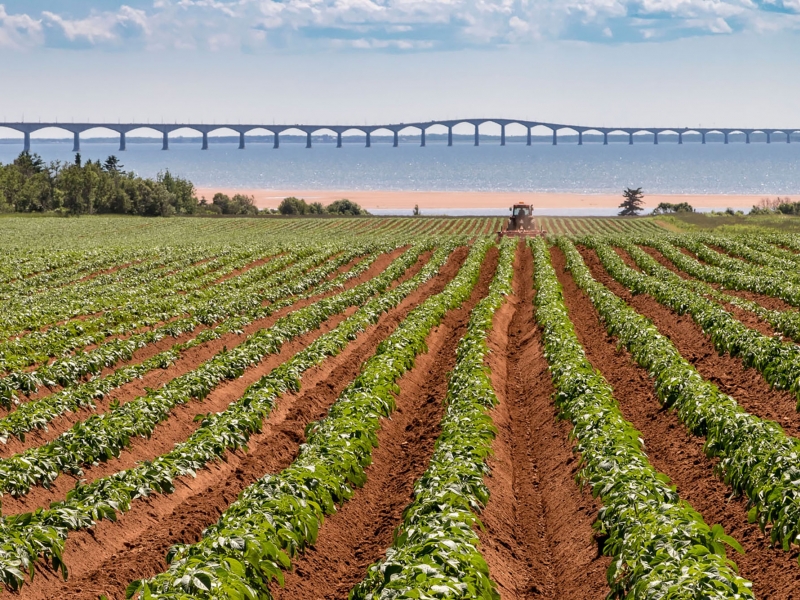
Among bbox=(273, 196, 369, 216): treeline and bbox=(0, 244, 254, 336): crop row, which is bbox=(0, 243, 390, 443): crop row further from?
bbox=(273, 196, 369, 216): treeline

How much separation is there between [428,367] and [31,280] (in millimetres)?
26365

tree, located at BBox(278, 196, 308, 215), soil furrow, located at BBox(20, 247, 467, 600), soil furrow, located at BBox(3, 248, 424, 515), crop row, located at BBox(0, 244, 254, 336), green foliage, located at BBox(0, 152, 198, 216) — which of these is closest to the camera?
soil furrow, located at BBox(20, 247, 467, 600)

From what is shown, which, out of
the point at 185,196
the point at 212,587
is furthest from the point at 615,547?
the point at 185,196

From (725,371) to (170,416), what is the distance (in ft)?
36.2

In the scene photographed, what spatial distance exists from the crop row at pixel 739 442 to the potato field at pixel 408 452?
40mm

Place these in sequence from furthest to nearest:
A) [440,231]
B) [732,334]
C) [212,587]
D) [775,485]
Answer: [440,231]
[732,334]
[775,485]
[212,587]

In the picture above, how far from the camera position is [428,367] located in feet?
66.0

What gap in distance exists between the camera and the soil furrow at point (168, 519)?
9438 mm

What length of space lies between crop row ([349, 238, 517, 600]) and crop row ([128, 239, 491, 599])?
3.29 feet

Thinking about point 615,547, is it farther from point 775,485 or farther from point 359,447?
point 359,447

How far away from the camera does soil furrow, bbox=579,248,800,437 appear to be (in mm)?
14805

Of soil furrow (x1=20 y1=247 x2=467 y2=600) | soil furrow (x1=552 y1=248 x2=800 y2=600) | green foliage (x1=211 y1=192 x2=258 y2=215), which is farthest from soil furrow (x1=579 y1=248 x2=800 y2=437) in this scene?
green foliage (x1=211 y1=192 x2=258 y2=215)

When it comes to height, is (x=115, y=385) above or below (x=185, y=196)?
below

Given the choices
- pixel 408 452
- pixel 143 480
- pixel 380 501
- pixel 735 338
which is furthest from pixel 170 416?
pixel 735 338
